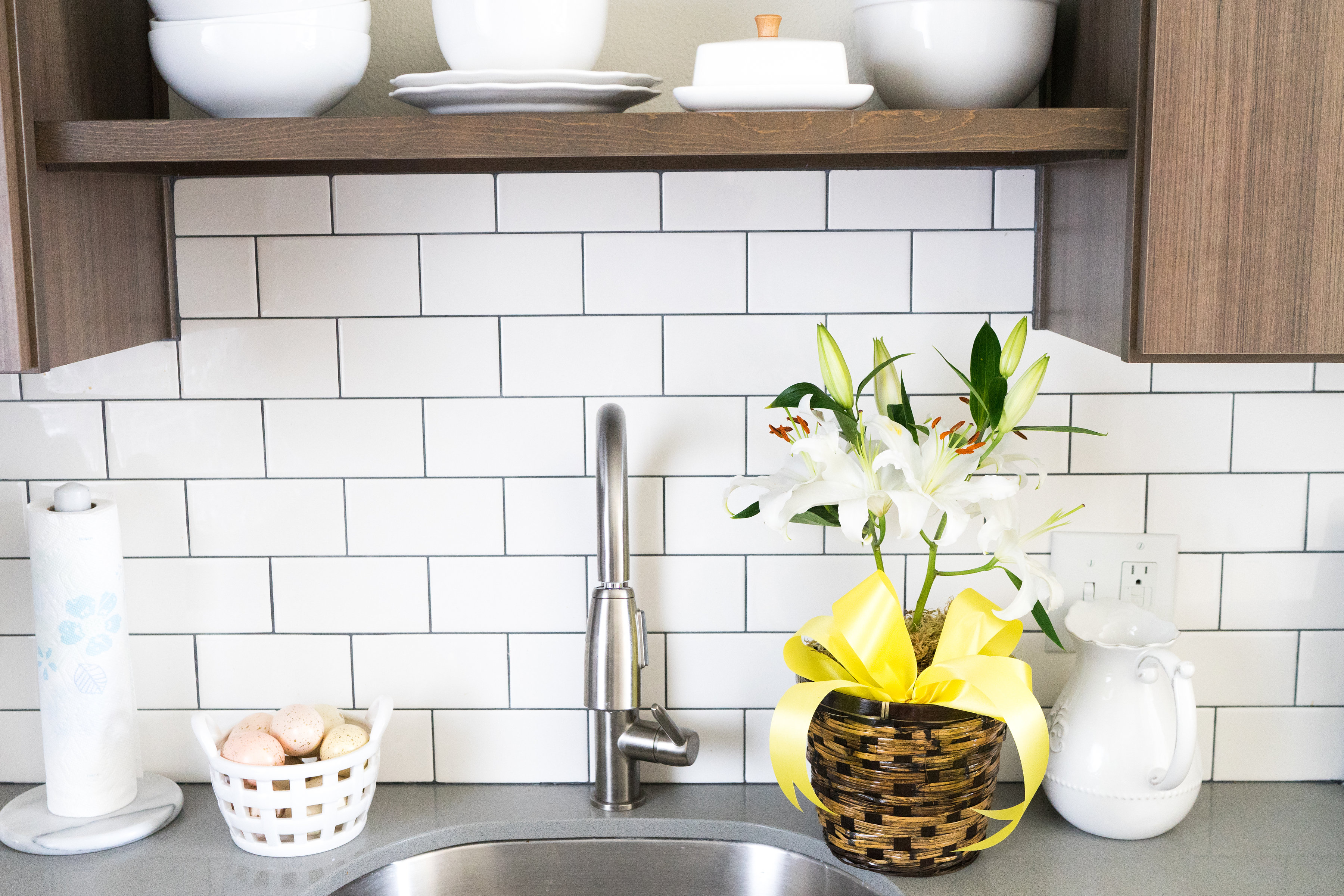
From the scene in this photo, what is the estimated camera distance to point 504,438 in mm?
1270

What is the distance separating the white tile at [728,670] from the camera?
4.28ft

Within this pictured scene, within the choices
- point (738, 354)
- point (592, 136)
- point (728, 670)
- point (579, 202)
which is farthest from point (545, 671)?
point (592, 136)

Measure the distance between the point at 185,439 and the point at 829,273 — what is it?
734 millimetres

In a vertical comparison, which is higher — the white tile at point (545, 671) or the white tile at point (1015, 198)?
the white tile at point (1015, 198)

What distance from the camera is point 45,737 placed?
1.19 metres

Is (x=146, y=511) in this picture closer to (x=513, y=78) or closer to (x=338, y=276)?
(x=338, y=276)

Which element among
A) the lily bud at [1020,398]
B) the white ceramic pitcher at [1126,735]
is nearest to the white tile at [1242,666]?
the white ceramic pitcher at [1126,735]

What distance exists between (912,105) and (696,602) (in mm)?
581

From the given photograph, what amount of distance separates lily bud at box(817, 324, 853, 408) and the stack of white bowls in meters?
0.49

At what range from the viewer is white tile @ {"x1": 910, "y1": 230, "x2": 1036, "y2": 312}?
1230 mm

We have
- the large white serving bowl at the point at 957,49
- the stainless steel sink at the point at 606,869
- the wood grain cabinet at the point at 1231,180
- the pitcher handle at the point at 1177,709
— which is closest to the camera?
the wood grain cabinet at the point at 1231,180

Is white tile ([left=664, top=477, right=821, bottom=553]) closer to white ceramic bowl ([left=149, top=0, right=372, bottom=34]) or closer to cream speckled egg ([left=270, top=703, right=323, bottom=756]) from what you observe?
cream speckled egg ([left=270, top=703, right=323, bottom=756])

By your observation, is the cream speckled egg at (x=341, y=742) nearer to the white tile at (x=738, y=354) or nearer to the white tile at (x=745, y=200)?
the white tile at (x=738, y=354)

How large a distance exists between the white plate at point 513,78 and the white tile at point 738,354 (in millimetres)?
352
